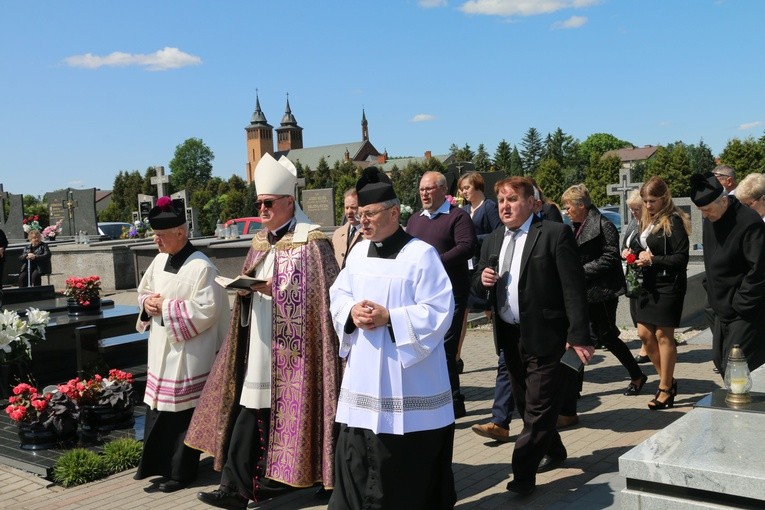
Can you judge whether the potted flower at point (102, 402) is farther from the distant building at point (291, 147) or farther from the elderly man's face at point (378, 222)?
the distant building at point (291, 147)

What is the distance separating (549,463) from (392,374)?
2.09m

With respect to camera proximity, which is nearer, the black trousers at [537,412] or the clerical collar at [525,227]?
the black trousers at [537,412]

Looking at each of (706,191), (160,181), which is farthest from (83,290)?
(160,181)

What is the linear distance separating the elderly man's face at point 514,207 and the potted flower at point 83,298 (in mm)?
5781

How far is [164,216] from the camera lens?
5.40 m

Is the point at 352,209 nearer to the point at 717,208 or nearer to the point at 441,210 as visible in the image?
the point at 441,210

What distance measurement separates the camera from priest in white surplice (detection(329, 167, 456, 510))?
374 centimetres

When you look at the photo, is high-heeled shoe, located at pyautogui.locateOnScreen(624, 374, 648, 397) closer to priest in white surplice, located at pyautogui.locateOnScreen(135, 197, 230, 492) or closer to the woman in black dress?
the woman in black dress

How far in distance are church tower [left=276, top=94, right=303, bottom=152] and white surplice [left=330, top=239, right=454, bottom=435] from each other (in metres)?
139

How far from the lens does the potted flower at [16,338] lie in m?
7.53

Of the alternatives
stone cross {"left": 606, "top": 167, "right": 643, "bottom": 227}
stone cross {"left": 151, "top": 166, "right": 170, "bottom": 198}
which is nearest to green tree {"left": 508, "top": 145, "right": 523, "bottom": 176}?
stone cross {"left": 151, "top": 166, "right": 170, "bottom": 198}

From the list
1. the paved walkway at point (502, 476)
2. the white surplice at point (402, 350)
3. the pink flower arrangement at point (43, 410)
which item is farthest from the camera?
the pink flower arrangement at point (43, 410)

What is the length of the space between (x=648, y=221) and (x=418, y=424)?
3895 millimetres

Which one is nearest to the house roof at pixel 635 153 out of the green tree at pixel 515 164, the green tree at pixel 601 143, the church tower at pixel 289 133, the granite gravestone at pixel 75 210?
the green tree at pixel 601 143
